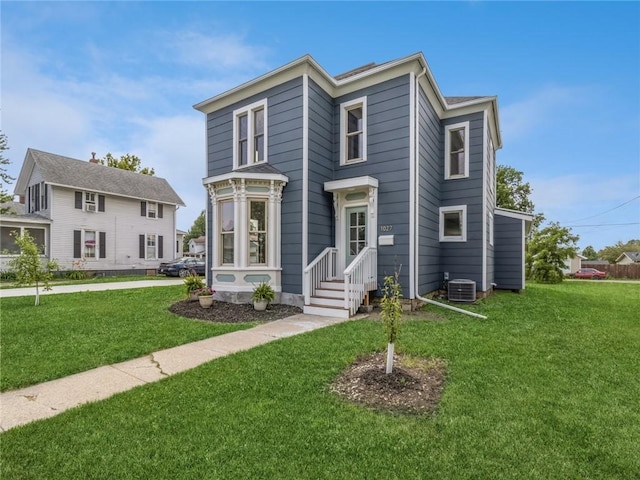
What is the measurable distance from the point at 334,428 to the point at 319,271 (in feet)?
18.9

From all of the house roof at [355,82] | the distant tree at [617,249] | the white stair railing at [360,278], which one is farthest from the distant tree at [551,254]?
the distant tree at [617,249]

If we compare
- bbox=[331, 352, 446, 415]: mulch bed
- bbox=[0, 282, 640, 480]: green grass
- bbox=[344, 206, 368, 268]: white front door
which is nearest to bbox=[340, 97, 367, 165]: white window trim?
bbox=[344, 206, 368, 268]: white front door

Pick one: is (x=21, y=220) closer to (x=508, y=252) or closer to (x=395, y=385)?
(x=395, y=385)

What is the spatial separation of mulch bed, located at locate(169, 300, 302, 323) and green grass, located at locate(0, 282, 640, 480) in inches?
109

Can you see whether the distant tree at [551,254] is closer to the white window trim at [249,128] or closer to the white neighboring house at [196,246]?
the white window trim at [249,128]

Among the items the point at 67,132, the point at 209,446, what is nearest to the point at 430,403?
the point at 209,446

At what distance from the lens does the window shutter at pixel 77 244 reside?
18.5m

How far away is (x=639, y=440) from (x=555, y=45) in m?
13.4

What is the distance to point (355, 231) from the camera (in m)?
8.89

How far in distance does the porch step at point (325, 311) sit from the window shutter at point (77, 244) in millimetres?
17328

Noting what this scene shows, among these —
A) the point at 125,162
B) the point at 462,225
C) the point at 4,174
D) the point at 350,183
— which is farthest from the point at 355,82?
the point at 125,162

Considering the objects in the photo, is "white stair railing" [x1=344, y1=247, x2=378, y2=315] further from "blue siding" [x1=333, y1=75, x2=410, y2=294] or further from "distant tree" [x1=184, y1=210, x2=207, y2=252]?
"distant tree" [x1=184, y1=210, x2=207, y2=252]

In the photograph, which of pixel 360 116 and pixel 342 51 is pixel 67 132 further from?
pixel 360 116

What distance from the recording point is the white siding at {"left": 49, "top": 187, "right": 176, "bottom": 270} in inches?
709
